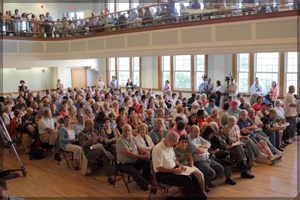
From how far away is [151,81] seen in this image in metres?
15.9

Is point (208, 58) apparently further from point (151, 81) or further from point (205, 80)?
point (151, 81)

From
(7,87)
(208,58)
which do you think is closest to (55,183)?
(208,58)

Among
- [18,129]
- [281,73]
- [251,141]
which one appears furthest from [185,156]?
[281,73]

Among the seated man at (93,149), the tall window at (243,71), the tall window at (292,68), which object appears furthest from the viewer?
the tall window at (243,71)

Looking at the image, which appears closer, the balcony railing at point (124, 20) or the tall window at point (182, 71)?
the balcony railing at point (124, 20)

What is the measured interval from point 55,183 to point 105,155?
1.03 metres

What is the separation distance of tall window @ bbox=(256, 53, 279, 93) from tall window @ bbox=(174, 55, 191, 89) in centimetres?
337

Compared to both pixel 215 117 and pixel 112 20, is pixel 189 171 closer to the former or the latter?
pixel 215 117

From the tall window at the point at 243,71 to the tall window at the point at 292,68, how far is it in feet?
5.49

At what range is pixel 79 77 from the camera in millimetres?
17625

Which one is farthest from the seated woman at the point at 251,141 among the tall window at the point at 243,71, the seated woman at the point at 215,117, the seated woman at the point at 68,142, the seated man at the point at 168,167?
the tall window at the point at 243,71

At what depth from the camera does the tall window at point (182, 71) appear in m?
Answer: 14.7

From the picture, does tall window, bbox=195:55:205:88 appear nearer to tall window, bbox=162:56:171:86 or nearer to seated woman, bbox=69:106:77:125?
tall window, bbox=162:56:171:86

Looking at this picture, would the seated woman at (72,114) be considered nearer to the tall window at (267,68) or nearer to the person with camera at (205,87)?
the person with camera at (205,87)
